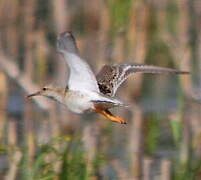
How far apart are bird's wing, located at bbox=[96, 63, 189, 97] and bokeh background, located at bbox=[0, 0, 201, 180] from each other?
0.32 m

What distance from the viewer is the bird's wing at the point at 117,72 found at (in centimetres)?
518

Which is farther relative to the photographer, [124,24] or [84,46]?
[84,46]

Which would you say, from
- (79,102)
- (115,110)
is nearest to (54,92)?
(79,102)

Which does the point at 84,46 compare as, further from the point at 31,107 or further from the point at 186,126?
the point at 186,126

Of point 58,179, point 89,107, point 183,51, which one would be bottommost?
point 58,179

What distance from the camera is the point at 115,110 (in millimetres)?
7473

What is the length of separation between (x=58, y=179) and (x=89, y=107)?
49cm

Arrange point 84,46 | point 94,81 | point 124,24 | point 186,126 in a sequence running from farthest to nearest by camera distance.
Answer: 1. point 84,46
2. point 124,24
3. point 186,126
4. point 94,81

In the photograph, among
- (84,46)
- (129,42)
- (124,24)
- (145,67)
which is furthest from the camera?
(84,46)

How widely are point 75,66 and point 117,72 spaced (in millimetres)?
692

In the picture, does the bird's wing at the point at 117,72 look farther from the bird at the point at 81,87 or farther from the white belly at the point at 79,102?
the white belly at the point at 79,102

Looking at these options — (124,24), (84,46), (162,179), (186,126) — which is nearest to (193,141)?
(186,126)

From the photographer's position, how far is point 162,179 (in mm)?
5426

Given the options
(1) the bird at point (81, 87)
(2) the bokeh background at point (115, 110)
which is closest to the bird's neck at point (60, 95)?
(1) the bird at point (81, 87)
